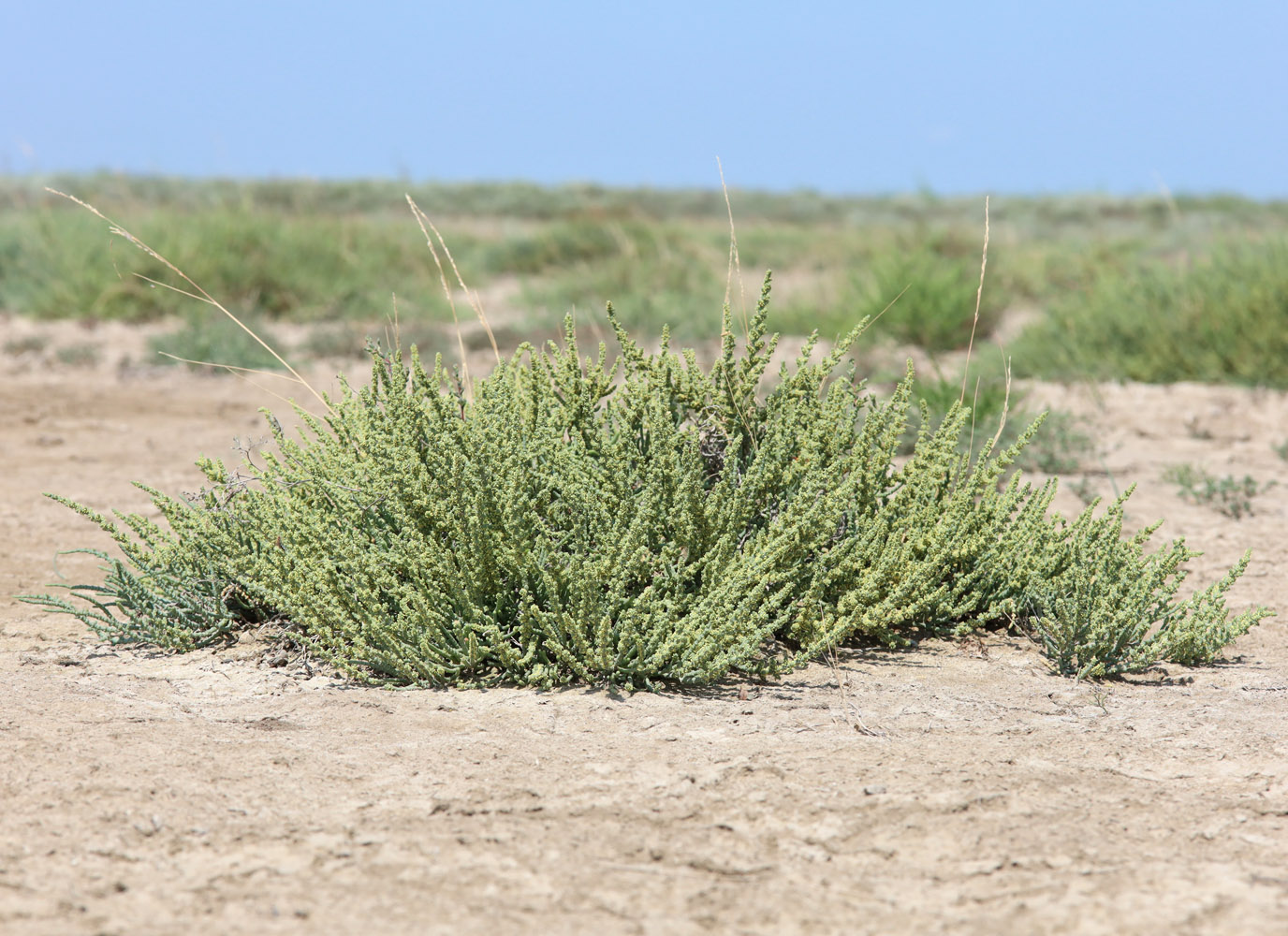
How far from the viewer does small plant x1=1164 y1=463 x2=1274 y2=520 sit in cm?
516

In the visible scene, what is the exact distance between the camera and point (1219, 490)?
534 cm

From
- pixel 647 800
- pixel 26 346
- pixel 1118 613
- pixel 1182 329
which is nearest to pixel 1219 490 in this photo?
pixel 1118 613

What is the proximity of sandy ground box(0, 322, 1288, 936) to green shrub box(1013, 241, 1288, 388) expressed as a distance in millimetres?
4980

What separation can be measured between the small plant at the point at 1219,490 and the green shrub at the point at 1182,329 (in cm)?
254

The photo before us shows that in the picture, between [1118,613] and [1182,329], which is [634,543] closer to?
[1118,613]

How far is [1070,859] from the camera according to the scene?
7.10 feet

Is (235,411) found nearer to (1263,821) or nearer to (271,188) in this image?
(1263,821)

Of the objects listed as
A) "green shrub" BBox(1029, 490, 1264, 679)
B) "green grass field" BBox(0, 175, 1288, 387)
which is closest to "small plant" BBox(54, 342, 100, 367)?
"green grass field" BBox(0, 175, 1288, 387)

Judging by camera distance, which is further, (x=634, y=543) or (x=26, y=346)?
(x=26, y=346)

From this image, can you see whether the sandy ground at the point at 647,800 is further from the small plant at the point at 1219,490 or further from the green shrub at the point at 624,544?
the small plant at the point at 1219,490

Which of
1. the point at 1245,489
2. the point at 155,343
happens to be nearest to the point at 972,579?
the point at 1245,489

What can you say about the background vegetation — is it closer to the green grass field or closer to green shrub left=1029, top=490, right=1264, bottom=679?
green shrub left=1029, top=490, right=1264, bottom=679

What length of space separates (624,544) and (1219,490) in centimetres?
350

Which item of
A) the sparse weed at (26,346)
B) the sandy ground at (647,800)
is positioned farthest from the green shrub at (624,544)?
the sparse weed at (26,346)
